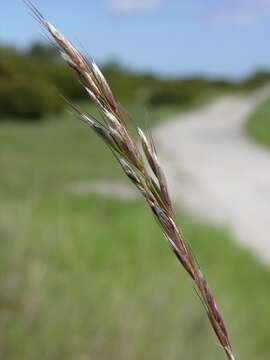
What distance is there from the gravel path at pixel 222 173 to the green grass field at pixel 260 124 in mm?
206

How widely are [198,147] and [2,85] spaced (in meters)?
7.76

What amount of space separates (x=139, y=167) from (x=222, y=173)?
10804 millimetres

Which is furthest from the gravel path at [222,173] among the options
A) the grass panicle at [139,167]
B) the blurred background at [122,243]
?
the grass panicle at [139,167]

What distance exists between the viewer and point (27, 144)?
13.5 metres

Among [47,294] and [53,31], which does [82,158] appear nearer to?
[47,294]

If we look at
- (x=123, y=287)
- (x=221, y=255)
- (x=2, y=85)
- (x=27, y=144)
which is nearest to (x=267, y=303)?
(x=221, y=255)

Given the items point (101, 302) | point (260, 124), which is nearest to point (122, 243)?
point (101, 302)

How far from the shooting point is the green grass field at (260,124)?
15.3 meters

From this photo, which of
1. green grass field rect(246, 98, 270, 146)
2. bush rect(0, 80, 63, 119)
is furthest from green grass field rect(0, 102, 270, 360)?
bush rect(0, 80, 63, 119)

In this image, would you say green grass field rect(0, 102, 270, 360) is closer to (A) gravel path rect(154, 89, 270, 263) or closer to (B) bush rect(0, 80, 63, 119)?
(A) gravel path rect(154, 89, 270, 263)

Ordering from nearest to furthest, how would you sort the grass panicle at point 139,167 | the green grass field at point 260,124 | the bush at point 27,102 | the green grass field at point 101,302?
the grass panicle at point 139,167 → the green grass field at point 101,302 → the green grass field at point 260,124 → the bush at point 27,102

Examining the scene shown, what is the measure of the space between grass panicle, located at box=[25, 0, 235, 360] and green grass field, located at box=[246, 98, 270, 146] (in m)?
14.3

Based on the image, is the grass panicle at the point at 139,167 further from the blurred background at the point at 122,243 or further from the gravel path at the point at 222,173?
the gravel path at the point at 222,173

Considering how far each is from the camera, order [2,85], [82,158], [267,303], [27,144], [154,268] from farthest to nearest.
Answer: [2,85], [27,144], [82,158], [267,303], [154,268]
